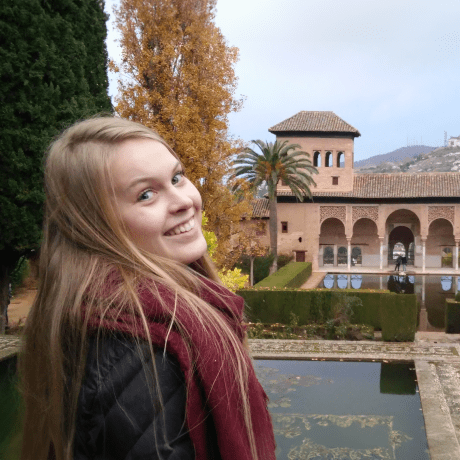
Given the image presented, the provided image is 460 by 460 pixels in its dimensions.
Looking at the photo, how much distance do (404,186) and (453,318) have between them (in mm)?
18861

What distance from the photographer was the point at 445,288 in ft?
69.7

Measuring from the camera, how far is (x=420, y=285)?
22.1m

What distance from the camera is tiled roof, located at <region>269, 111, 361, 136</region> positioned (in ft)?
95.8

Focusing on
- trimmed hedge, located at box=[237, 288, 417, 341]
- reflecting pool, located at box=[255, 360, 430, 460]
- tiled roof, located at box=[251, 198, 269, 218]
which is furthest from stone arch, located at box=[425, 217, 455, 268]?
reflecting pool, located at box=[255, 360, 430, 460]

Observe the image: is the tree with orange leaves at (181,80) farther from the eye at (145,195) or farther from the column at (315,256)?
the column at (315,256)

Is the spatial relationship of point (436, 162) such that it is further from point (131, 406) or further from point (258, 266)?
point (131, 406)

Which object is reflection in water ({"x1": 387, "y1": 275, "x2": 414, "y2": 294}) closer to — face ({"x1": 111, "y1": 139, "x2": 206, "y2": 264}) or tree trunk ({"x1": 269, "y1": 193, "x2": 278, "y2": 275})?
tree trunk ({"x1": 269, "y1": 193, "x2": 278, "y2": 275})

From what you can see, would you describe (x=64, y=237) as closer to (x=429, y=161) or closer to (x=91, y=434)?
(x=91, y=434)

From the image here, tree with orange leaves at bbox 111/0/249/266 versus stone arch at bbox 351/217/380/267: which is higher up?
tree with orange leaves at bbox 111/0/249/266

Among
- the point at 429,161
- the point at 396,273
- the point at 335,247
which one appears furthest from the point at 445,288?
the point at 429,161

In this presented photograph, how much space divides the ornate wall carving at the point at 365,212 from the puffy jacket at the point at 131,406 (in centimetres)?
2921

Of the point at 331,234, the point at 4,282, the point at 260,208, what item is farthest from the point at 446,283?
the point at 4,282

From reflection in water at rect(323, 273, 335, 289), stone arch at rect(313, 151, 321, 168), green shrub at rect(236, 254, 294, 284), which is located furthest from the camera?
stone arch at rect(313, 151, 321, 168)

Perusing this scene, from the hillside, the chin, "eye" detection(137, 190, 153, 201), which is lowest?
→ the chin
